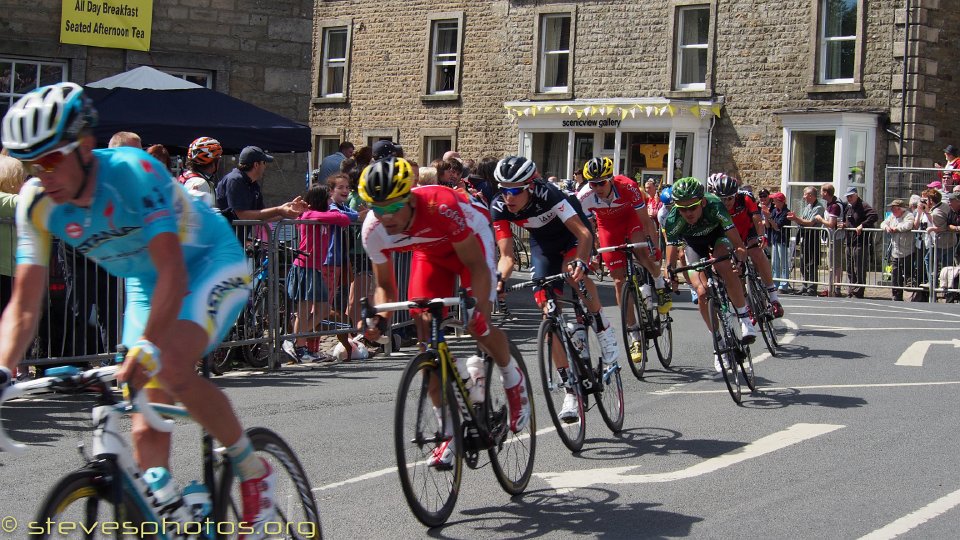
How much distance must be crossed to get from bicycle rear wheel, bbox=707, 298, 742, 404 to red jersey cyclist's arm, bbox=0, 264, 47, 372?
21.5 feet

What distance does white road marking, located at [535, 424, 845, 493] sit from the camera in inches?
287

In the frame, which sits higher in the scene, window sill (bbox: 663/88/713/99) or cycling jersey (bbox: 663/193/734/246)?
window sill (bbox: 663/88/713/99)

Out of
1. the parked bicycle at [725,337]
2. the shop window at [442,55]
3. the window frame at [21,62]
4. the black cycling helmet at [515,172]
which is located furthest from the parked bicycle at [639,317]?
the shop window at [442,55]

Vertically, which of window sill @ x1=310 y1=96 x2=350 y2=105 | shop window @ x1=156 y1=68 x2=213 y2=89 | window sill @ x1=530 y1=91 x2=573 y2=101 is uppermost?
window sill @ x1=310 y1=96 x2=350 y2=105

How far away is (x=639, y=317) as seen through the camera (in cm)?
1161

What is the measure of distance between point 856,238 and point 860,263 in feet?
1.56

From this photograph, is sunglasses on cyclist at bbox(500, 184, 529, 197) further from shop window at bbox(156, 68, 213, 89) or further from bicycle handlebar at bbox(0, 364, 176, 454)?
shop window at bbox(156, 68, 213, 89)

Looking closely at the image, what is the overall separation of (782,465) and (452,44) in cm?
3081

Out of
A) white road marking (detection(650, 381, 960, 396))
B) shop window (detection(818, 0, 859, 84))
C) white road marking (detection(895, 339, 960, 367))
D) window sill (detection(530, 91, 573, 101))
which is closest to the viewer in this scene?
white road marking (detection(650, 381, 960, 396))

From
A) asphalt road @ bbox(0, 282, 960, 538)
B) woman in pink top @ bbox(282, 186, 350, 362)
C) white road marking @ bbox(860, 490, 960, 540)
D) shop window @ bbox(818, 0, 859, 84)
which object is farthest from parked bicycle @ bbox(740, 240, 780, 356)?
shop window @ bbox(818, 0, 859, 84)

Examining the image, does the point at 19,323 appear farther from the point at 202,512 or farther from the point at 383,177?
the point at 383,177

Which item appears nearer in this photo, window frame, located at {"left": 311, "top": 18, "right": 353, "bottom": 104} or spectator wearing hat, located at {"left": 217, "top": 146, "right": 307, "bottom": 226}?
spectator wearing hat, located at {"left": 217, "top": 146, "right": 307, "bottom": 226}

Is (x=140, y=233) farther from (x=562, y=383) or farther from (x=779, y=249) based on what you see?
(x=779, y=249)

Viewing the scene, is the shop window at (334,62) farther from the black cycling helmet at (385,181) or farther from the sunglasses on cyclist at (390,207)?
the black cycling helmet at (385,181)
